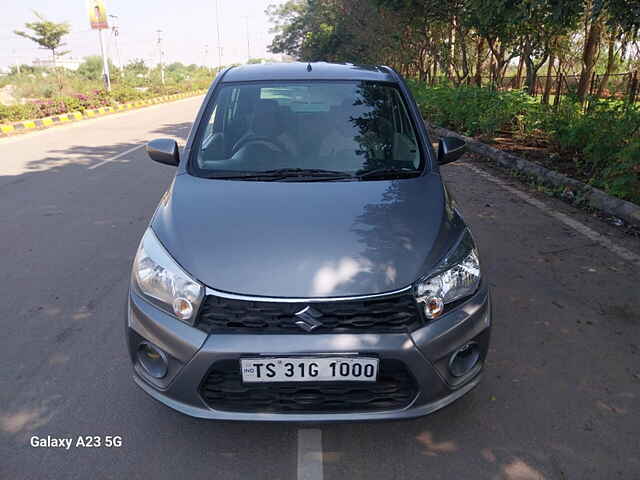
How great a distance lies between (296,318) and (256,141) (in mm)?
1537

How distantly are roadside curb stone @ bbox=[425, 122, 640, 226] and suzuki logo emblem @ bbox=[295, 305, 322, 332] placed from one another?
467cm

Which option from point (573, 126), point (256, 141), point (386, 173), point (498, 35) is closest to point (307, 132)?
point (256, 141)

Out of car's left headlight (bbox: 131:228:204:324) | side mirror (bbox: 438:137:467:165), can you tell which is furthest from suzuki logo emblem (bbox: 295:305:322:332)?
side mirror (bbox: 438:137:467:165)

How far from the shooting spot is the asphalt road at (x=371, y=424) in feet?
7.41

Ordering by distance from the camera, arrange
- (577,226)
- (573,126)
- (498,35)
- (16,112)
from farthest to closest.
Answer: (16,112), (498,35), (573,126), (577,226)

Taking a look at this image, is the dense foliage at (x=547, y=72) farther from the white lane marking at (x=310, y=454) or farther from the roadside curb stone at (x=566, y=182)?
the white lane marking at (x=310, y=454)

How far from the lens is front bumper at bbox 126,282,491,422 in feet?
6.70

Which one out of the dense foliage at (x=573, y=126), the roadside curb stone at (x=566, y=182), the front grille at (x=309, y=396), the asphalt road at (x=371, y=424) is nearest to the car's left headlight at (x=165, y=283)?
the front grille at (x=309, y=396)

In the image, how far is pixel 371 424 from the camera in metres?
2.43

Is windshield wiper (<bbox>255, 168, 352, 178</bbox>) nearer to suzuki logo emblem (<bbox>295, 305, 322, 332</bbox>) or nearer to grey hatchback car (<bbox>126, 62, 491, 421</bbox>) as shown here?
grey hatchback car (<bbox>126, 62, 491, 421</bbox>)

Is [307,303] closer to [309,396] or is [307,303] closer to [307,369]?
[307,369]

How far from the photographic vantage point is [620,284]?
4051 millimetres

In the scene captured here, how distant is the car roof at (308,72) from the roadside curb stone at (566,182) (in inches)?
132

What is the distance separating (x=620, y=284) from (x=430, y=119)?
38.7 feet
